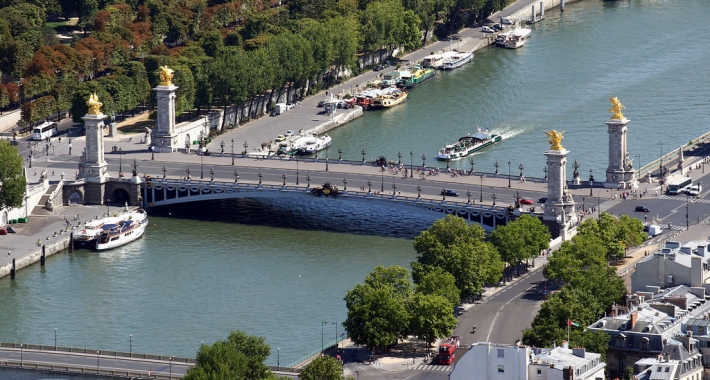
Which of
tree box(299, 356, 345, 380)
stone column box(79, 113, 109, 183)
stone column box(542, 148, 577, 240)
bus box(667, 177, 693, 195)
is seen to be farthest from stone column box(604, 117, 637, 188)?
tree box(299, 356, 345, 380)

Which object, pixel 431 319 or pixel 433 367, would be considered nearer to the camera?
pixel 433 367

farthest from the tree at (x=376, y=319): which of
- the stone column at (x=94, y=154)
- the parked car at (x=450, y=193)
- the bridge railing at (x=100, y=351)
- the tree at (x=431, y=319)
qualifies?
the stone column at (x=94, y=154)

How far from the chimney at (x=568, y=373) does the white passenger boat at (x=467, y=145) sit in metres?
71.4

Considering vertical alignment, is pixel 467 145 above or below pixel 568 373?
above

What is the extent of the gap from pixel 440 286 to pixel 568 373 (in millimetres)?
23938

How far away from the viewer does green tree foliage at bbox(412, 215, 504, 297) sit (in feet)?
474

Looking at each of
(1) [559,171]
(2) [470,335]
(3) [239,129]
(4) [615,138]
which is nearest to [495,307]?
(2) [470,335]

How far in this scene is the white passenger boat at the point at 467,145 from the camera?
18862cm

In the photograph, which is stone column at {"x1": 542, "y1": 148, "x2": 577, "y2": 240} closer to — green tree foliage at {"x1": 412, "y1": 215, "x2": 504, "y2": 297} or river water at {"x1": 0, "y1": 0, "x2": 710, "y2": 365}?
river water at {"x1": 0, "y1": 0, "x2": 710, "y2": 365}

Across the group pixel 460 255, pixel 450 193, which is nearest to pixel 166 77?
pixel 450 193

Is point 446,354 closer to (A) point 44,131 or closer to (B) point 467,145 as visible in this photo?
(B) point 467,145

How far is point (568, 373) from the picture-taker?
385ft

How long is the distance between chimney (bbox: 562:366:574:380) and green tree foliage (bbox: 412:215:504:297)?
86.1 feet

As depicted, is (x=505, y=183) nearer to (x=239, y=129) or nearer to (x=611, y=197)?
(x=611, y=197)
